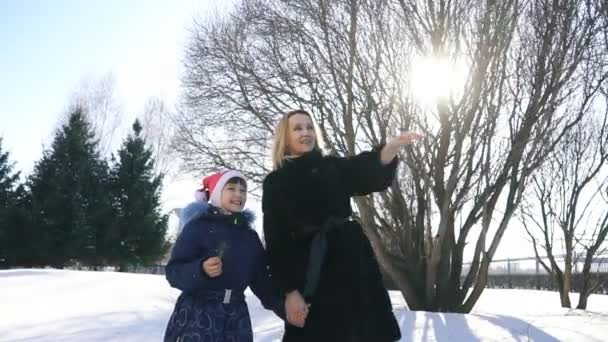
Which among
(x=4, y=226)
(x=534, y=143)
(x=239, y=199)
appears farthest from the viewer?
(x=4, y=226)

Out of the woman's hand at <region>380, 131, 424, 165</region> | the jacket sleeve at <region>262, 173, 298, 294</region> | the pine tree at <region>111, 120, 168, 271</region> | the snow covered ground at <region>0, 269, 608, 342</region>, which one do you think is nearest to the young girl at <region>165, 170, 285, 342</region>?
the jacket sleeve at <region>262, 173, 298, 294</region>

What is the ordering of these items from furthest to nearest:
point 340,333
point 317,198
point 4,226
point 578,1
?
point 4,226 → point 578,1 → point 317,198 → point 340,333

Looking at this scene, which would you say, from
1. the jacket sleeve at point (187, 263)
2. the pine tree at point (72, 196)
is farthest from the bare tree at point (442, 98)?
the pine tree at point (72, 196)

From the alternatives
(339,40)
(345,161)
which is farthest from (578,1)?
(345,161)

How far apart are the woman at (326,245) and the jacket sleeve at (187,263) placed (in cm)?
33

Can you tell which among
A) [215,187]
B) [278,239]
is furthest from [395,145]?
[215,187]

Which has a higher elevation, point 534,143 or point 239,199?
point 534,143

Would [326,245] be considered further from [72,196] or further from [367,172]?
[72,196]

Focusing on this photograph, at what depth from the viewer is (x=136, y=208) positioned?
23.9 metres

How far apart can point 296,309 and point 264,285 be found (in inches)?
12.5

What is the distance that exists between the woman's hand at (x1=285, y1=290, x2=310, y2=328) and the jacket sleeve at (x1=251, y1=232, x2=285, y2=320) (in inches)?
3.8

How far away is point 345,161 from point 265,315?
13.7 ft

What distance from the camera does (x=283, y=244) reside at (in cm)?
256

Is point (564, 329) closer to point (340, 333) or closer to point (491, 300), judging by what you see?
point (340, 333)
